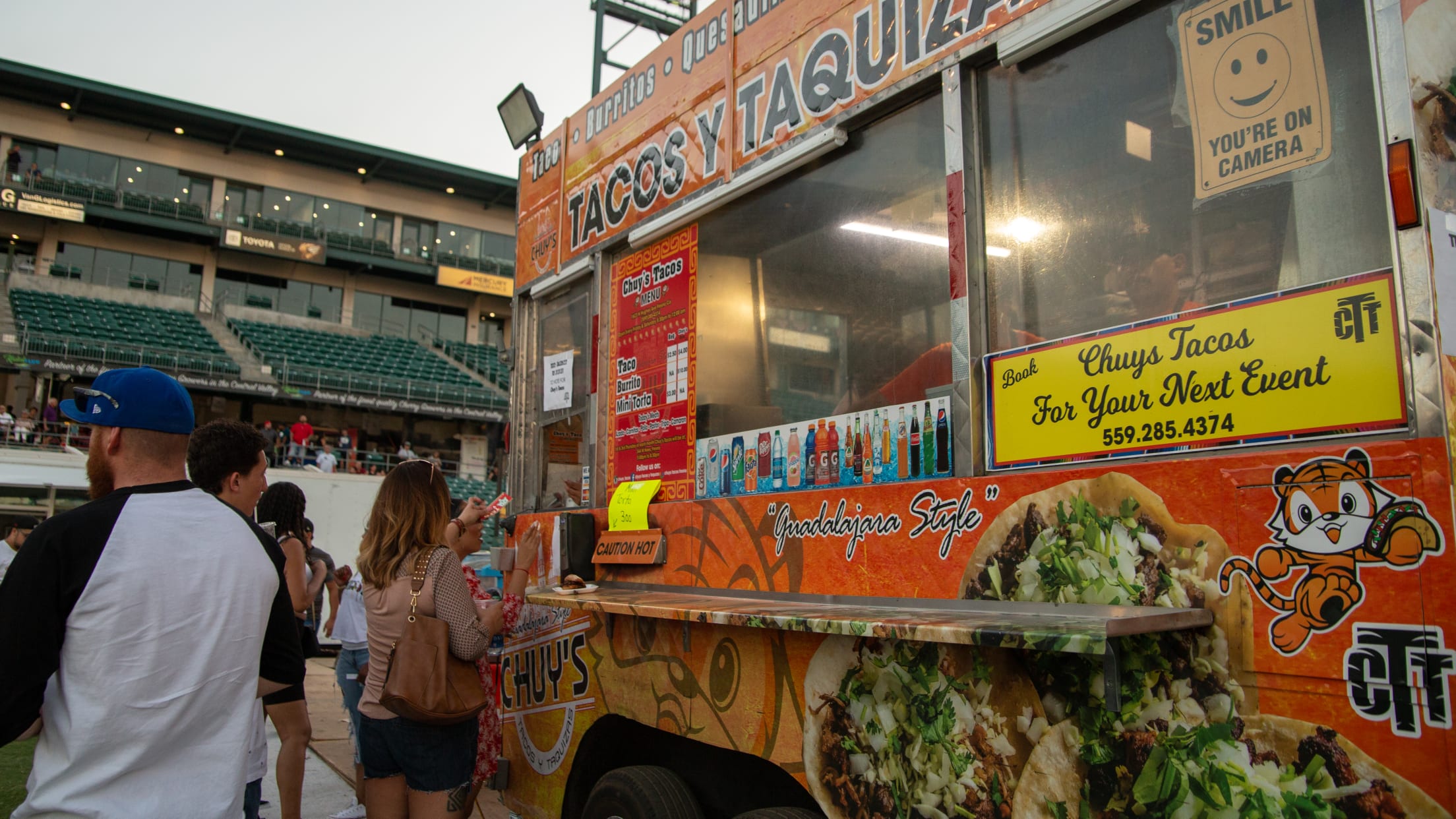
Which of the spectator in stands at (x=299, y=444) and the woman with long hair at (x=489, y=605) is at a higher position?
the spectator in stands at (x=299, y=444)

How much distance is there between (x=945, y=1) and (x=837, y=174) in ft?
2.12

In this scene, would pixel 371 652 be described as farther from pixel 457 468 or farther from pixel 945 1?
pixel 457 468

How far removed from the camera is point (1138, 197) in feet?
7.20

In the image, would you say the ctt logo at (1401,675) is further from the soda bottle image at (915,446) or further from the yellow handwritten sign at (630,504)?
the yellow handwritten sign at (630,504)

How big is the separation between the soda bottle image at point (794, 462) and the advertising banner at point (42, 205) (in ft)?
121

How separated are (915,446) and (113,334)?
33.2 m

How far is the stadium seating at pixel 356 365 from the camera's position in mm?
31656

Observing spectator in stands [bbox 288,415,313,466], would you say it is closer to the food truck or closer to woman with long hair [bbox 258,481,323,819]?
woman with long hair [bbox 258,481,323,819]

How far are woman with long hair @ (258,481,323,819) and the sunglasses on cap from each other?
180cm

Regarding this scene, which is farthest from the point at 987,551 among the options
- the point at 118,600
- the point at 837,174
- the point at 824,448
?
the point at 118,600

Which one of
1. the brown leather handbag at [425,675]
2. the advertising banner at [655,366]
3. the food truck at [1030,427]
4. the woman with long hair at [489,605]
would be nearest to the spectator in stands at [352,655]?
the woman with long hair at [489,605]

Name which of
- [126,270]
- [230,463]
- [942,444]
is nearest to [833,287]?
[942,444]

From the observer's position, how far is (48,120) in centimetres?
3294

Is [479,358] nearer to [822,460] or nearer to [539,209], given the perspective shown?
[539,209]
